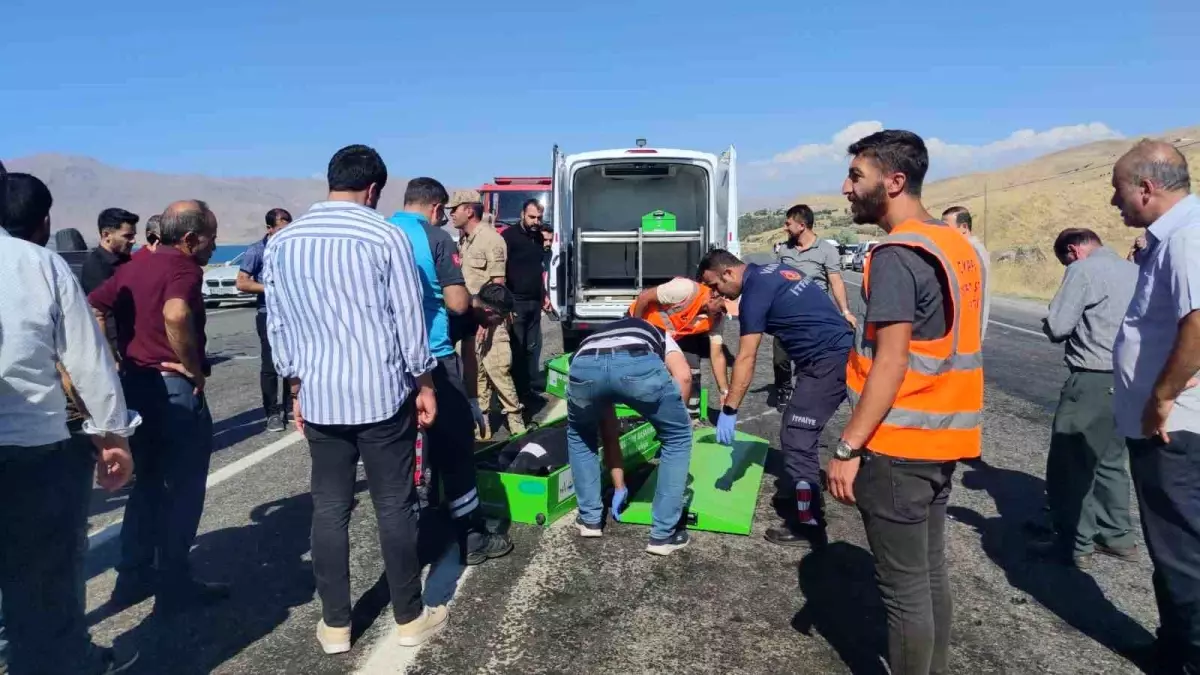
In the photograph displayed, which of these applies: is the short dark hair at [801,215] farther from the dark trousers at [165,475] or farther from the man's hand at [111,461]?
the man's hand at [111,461]

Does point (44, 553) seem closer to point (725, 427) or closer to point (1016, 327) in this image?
point (725, 427)

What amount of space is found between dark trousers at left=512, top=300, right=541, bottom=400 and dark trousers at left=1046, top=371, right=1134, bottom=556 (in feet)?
15.0

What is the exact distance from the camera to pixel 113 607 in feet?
12.0

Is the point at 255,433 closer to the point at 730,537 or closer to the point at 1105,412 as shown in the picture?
the point at 730,537

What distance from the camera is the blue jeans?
413 cm

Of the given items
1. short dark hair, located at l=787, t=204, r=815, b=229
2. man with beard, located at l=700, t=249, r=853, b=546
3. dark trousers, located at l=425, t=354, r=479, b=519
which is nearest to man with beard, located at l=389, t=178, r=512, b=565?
dark trousers, located at l=425, t=354, r=479, b=519

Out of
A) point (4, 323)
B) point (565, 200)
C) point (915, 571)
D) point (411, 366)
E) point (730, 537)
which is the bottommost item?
point (730, 537)

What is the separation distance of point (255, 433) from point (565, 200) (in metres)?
3.93

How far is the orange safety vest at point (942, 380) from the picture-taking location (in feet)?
8.05

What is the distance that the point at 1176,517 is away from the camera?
2.78 m

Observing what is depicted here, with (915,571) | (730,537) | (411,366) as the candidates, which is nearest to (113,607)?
(411,366)

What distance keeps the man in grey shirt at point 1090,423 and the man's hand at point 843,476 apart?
88.3 inches

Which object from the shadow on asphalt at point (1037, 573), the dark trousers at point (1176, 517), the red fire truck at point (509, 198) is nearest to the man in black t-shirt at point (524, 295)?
the shadow on asphalt at point (1037, 573)

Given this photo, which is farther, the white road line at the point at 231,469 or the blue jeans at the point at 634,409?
the white road line at the point at 231,469
